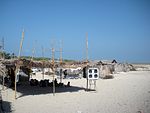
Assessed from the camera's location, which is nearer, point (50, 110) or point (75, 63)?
point (50, 110)

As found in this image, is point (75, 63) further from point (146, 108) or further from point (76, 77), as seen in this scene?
point (76, 77)

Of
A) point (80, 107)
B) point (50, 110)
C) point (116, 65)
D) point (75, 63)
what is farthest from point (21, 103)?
point (116, 65)

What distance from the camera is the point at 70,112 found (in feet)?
33.6

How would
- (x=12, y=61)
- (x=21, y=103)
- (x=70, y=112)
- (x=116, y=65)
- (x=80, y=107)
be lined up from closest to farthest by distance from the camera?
(x=70, y=112) < (x=80, y=107) < (x=21, y=103) < (x=12, y=61) < (x=116, y=65)

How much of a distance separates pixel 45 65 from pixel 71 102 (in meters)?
3.93

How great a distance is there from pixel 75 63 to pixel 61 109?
595cm

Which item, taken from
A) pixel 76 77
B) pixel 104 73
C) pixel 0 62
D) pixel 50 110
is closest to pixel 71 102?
pixel 50 110

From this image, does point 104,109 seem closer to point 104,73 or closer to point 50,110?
point 50,110

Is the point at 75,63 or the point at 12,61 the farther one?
the point at 75,63

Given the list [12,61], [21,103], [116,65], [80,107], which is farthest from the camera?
[116,65]

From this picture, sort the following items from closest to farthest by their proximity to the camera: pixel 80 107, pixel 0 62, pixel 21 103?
pixel 80 107 < pixel 21 103 < pixel 0 62

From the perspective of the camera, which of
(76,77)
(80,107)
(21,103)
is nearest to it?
(80,107)

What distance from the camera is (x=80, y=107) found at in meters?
11.2

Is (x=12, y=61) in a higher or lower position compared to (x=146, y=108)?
higher
